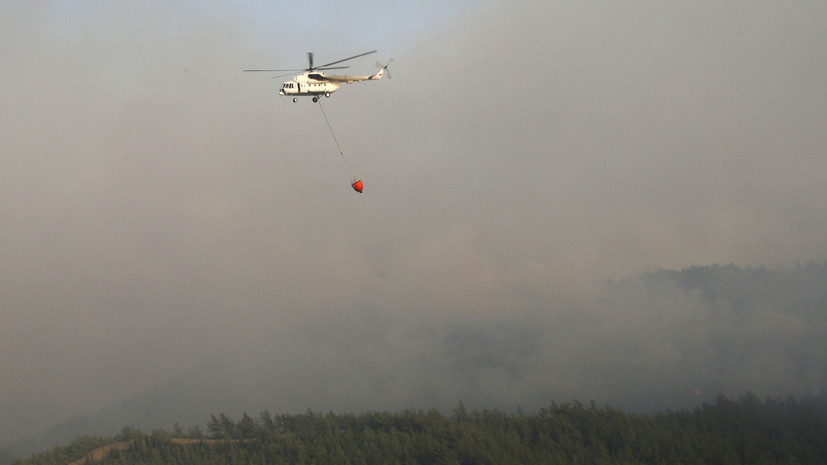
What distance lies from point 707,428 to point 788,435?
23.6m

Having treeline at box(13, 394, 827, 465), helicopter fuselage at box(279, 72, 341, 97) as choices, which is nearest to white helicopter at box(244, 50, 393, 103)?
helicopter fuselage at box(279, 72, 341, 97)

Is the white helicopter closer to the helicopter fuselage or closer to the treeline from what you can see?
the helicopter fuselage

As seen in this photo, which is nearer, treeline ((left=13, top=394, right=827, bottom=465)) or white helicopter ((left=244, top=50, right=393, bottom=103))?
white helicopter ((left=244, top=50, right=393, bottom=103))

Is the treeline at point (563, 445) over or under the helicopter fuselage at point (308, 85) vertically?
under

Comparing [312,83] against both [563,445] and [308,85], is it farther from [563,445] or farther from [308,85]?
[563,445]

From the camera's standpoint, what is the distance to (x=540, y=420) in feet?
646

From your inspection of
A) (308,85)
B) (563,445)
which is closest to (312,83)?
(308,85)

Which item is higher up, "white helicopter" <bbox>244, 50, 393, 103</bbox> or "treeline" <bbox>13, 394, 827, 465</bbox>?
"white helicopter" <bbox>244, 50, 393, 103</bbox>

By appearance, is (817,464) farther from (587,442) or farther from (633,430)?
(587,442)

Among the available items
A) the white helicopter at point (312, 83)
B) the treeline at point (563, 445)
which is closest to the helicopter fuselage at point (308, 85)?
the white helicopter at point (312, 83)

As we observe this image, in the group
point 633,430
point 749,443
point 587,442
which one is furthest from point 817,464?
point 587,442

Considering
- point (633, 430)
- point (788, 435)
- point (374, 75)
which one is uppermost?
point (374, 75)

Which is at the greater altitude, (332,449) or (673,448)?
(332,449)

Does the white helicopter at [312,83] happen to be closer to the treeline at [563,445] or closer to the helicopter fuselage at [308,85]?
the helicopter fuselage at [308,85]
